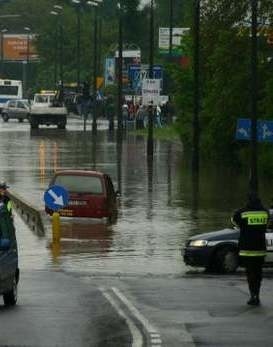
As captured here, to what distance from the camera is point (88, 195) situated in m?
37.9

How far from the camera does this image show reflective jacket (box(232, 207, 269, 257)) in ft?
67.4

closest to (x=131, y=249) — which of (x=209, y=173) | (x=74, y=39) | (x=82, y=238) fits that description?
(x=82, y=238)

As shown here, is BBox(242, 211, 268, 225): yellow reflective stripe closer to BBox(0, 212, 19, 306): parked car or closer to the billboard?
BBox(0, 212, 19, 306): parked car

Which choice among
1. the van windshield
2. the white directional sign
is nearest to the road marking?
the van windshield

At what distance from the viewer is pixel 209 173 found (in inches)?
2183

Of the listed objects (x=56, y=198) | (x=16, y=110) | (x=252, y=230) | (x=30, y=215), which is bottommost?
(x=16, y=110)

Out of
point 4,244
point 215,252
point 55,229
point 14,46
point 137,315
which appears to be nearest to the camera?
point 137,315

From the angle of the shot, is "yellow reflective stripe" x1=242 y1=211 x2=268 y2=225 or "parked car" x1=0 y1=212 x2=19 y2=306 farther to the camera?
"yellow reflective stripe" x1=242 y1=211 x2=268 y2=225

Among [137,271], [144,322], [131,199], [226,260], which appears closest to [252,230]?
[144,322]

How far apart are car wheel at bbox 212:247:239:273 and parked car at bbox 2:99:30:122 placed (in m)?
81.4

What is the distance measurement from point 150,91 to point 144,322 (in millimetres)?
44432

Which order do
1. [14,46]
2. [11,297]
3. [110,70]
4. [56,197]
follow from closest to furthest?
[11,297]
[56,197]
[110,70]
[14,46]

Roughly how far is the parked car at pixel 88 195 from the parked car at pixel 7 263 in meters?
16.8

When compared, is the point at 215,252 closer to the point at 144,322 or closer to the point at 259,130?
the point at 144,322
